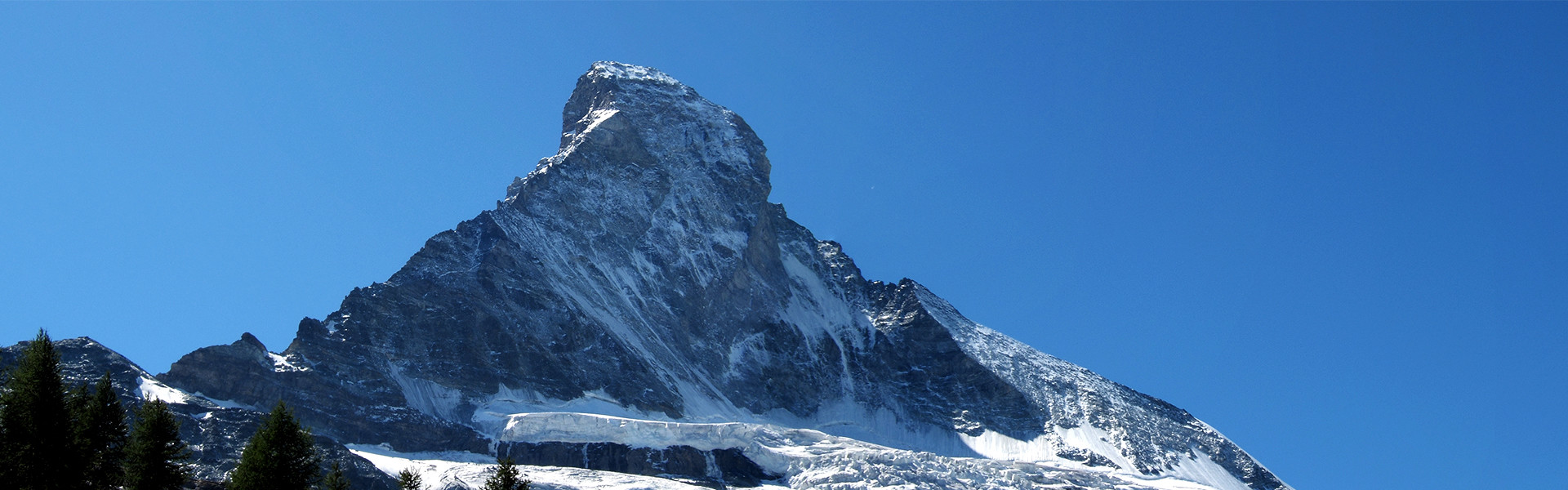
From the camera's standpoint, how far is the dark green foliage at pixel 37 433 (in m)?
57.5

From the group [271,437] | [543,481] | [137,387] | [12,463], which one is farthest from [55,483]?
[137,387]

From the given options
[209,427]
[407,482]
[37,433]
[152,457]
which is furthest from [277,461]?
[209,427]

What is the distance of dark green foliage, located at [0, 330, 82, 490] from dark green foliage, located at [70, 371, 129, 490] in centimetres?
67

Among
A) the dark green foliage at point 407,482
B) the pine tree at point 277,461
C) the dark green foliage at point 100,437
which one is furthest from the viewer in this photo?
the dark green foliage at point 407,482

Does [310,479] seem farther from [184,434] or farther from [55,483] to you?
[184,434]

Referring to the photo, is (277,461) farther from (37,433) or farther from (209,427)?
(209,427)

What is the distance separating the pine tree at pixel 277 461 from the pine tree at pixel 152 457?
254 centimetres

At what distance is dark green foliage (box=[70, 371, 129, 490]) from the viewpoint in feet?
196

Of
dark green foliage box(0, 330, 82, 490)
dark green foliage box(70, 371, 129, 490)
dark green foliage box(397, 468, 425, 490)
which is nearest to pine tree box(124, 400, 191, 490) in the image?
dark green foliage box(70, 371, 129, 490)

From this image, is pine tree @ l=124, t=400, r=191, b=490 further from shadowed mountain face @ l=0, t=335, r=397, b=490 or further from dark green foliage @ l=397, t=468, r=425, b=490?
shadowed mountain face @ l=0, t=335, r=397, b=490

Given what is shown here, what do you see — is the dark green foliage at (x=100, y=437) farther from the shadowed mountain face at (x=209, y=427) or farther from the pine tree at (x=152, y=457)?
the shadowed mountain face at (x=209, y=427)

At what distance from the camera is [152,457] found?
61.5 metres

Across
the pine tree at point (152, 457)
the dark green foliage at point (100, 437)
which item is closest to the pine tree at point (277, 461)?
the pine tree at point (152, 457)

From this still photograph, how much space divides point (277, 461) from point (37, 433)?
926 cm
